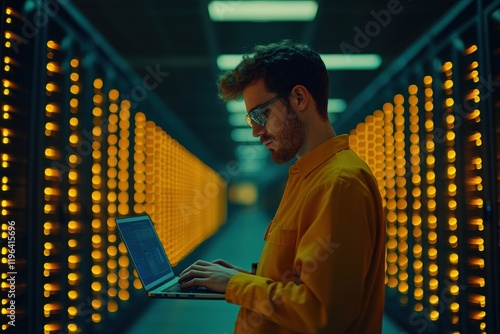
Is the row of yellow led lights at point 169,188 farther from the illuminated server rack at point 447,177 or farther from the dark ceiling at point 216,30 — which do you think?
the illuminated server rack at point 447,177

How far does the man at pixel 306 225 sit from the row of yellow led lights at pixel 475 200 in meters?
1.76

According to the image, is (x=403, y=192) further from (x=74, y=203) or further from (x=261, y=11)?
(x=74, y=203)

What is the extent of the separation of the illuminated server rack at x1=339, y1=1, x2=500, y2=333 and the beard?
1534 mm

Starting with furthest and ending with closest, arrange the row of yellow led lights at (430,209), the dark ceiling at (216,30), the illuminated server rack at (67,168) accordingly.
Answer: the dark ceiling at (216,30) → the row of yellow led lights at (430,209) → the illuminated server rack at (67,168)

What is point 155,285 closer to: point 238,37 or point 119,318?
point 119,318

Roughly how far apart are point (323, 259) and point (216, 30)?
17.0 ft

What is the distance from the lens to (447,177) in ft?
10.5

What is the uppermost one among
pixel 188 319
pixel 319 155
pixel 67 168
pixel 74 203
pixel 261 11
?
pixel 261 11

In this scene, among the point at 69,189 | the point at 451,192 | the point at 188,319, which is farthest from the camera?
the point at 188,319

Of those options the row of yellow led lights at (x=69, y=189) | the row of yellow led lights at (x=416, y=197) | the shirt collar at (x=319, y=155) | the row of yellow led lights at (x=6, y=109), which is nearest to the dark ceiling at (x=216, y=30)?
the row of yellow led lights at (x=416, y=197)

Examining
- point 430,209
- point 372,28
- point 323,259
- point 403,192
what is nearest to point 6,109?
point 323,259

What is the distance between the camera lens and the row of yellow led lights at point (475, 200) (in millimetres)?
2742

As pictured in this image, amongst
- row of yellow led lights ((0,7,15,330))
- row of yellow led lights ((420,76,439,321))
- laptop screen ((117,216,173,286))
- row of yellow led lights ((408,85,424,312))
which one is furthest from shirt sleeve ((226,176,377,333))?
row of yellow led lights ((408,85,424,312))

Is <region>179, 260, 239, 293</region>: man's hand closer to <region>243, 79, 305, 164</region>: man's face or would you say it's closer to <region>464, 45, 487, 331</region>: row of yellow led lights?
<region>243, 79, 305, 164</region>: man's face
